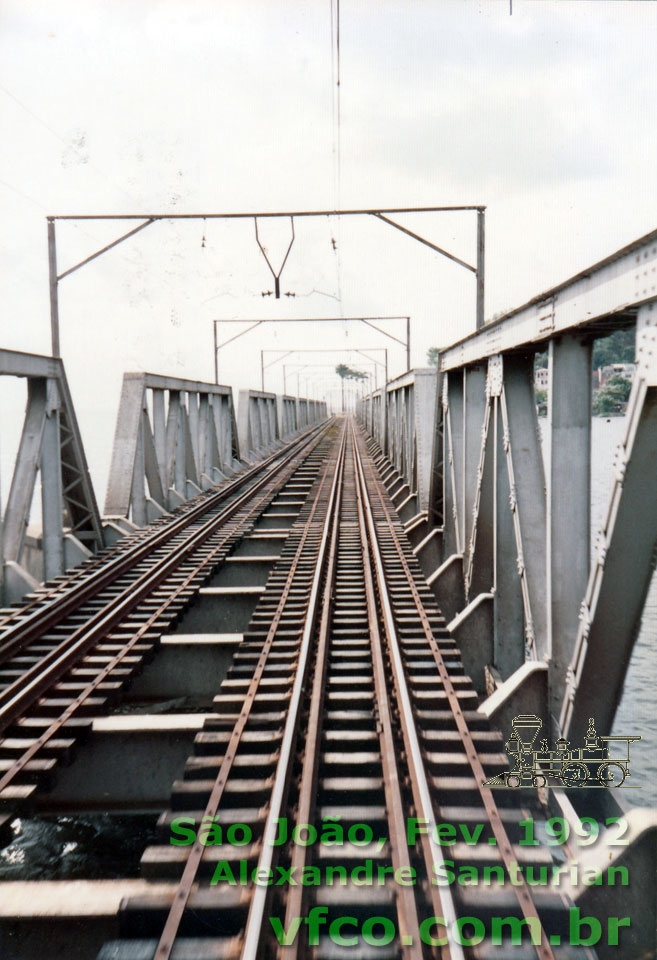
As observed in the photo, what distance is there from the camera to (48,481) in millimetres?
10688

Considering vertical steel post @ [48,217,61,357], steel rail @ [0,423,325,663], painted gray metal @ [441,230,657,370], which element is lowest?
steel rail @ [0,423,325,663]

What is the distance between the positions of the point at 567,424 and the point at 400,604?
11.9ft

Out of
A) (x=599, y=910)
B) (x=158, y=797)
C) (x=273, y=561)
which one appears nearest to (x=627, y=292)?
(x=599, y=910)

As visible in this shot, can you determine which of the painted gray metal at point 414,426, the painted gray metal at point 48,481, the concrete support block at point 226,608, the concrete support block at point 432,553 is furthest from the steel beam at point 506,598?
the painted gray metal at point 414,426

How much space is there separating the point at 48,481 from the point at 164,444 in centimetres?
667

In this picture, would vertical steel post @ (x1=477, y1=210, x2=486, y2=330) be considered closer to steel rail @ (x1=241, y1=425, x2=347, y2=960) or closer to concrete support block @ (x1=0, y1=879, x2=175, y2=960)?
steel rail @ (x1=241, y1=425, x2=347, y2=960)

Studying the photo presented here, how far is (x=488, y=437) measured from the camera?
783 cm

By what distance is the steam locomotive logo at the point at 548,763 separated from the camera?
15.6 feet

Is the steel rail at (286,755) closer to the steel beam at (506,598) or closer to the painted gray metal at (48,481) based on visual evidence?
the steel beam at (506,598)

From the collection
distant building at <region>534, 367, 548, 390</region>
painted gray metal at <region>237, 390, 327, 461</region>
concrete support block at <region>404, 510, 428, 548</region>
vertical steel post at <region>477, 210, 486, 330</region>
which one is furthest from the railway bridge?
painted gray metal at <region>237, 390, 327, 461</region>

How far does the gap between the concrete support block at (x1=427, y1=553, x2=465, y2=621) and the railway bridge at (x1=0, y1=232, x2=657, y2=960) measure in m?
0.04

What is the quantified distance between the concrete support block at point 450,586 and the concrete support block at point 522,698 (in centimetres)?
457

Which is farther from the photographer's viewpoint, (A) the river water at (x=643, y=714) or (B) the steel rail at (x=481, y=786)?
(A) the river water at (x=643, y=714)

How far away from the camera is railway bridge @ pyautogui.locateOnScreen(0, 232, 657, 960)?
363 centimetres
